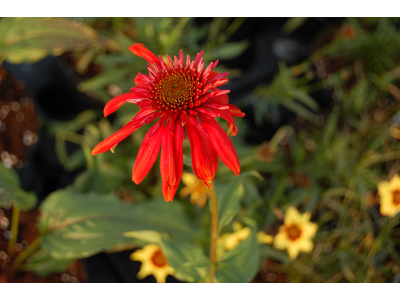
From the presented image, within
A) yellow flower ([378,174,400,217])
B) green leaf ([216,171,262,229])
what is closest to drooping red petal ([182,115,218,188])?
green leaf ([216,171,262,229])

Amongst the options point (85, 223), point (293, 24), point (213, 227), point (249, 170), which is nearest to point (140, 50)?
point (213, 227)

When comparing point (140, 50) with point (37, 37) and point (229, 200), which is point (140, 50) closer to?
point (229, 200)

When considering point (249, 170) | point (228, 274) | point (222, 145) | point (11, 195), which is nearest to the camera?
point (222, 145)

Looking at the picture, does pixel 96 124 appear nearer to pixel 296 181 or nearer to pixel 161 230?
pixel 161 230

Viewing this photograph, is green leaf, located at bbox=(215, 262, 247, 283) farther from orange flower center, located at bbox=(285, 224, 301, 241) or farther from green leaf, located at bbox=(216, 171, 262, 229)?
orange flower center, located at bbox=(285, 224, 301, 241)

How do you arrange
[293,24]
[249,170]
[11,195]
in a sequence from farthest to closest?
[293,24] < [249,170] < [11,195]
